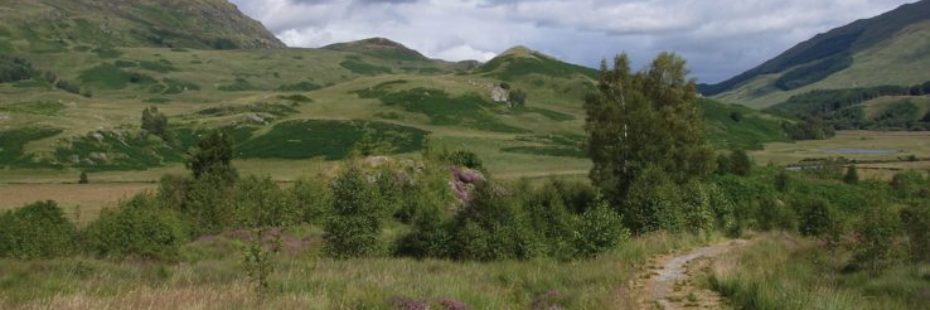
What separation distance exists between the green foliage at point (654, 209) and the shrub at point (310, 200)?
2086 centimetres

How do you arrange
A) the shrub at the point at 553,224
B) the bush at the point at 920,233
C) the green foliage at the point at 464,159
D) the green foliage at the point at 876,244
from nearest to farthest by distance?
the green foliage at the point at 876,244 < the bush at the point at 920,233 < the shrub at the point at 553,224 < the green foliage at the point at 464,159

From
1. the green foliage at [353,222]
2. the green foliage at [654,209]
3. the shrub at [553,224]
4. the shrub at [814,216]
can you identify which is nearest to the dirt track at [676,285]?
the shrub at [553,224]

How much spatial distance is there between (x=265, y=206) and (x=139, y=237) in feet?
35.6

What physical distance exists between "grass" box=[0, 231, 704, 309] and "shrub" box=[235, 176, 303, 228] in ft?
80.5

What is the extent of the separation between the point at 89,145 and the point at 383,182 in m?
105

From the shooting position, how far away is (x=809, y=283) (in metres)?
16.0

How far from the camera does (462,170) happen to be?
57.9 meters

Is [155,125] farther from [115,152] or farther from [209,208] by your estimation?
[209,208]

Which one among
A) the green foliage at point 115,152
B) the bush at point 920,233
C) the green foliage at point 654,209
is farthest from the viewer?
the green foliage at point 115,152

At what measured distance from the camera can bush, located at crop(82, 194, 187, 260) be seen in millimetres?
34750

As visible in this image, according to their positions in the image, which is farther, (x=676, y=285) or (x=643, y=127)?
(x=643, y=127)

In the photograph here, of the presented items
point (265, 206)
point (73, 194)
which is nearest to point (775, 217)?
point (265, 206)

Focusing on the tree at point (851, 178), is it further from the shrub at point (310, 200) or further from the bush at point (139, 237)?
the bush at point (139, 237)

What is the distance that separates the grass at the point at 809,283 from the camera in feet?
40.7
